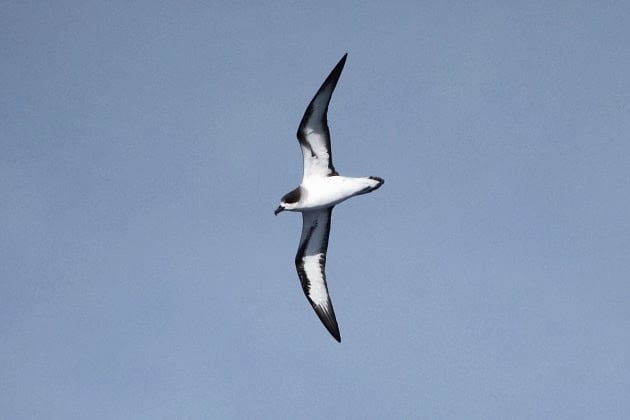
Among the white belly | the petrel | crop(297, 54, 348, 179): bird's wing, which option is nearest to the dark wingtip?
the petrel

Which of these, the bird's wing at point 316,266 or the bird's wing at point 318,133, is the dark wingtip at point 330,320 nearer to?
the bird's wing at point 316,266

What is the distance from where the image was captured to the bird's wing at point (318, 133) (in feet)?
91.2

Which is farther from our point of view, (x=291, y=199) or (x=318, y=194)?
(x=291, y=199)

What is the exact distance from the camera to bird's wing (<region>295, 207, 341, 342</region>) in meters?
32.3

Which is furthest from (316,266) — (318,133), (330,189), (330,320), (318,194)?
(318,133)

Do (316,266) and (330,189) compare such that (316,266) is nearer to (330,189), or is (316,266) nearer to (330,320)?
(330,320)

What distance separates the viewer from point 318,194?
30.0m

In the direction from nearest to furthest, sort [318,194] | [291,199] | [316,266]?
[318,194] → [291,199] → [316,266]

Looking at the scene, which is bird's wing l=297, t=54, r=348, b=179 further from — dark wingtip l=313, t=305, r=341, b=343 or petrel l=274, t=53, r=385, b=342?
dark wingtip l=313, t=305, r=341, b=343

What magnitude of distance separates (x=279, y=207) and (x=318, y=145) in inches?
111

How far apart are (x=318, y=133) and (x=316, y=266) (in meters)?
6.17

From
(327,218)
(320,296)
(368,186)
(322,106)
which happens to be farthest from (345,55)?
(320,296)

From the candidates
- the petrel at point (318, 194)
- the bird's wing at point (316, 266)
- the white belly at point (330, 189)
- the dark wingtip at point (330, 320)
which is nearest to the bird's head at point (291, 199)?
the petrel at point (318, 194)

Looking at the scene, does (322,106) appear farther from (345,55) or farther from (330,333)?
(330,333)
